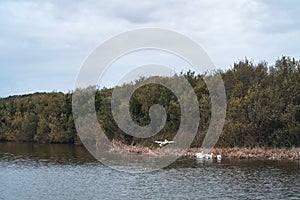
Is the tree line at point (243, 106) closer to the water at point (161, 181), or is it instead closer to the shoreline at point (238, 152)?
the shoreline at point (238, 152)

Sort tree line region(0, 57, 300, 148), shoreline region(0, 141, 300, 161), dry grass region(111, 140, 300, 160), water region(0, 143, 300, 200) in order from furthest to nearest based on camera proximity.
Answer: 1. tree line region(0, 57, 300, 148)
2. shoreline region(0, 141, 300, 161)
3. dry grass region(111, 140, 300, 160)
4. water region(0, 143, 300, 200)

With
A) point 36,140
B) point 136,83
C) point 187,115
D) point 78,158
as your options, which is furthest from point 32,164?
point 36,140

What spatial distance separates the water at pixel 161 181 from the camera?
24.3m

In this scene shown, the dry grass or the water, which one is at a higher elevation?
the dry grass

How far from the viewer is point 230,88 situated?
4866 cm

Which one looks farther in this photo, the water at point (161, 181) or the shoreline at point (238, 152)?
the shoreline at point (238, 152)

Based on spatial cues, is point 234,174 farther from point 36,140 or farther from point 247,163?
point 36,140

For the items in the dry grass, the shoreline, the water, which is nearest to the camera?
the water

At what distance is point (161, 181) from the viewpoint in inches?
1134

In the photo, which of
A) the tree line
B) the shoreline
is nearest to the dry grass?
the shoreline

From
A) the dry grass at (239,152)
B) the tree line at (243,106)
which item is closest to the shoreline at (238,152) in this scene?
the dry grass at (239,152)

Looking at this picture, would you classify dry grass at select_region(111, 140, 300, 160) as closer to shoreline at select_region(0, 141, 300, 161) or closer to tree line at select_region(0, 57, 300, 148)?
A: shoreline at select_region(0, 141, 300, 161)

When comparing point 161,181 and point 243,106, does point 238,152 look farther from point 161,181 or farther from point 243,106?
point 161,181

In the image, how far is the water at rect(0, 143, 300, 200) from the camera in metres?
24.3
